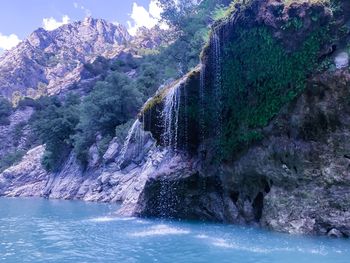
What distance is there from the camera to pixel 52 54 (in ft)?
502

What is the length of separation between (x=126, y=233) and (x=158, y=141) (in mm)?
7082

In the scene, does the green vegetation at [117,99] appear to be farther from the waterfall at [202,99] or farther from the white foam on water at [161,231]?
the white foam on water at [161,231]

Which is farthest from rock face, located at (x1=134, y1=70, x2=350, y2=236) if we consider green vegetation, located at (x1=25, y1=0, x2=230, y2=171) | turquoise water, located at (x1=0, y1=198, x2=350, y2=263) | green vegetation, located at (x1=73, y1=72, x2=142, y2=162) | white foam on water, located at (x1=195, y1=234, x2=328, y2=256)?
green vegetation, located at (x1=73, y1=72, x2=142, y2=162)

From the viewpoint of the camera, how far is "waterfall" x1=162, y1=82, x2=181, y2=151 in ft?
64.5

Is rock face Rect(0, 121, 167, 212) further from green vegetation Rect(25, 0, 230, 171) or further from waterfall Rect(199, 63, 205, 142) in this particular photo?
waterfall Rect(199, 63, 205, 142)

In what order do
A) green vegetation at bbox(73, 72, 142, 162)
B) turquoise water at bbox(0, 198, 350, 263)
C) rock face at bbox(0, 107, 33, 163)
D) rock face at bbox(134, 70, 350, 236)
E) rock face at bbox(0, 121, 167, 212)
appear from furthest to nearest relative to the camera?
rock face at bbox(0, 107, 33, 163) < green vegetation at bbox(73, 72, 142, 162) < rock face at bbox(0, 121, 167, 212) < rock face at bbox(134, 70, 350, 236) < turquoise water at bbox(0, 198, 350, 263)

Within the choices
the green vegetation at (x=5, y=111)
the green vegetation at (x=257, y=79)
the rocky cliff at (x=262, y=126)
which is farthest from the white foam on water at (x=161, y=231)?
the green vegetation at (x=5, y=111)

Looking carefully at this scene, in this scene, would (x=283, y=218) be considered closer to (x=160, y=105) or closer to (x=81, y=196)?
(x=160, y=105)

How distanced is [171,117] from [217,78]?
129 inches

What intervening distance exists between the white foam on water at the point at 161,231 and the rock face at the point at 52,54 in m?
93.8

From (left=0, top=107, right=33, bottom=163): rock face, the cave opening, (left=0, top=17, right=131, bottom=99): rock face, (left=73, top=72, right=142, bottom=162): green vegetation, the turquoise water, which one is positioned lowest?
the turquoise water

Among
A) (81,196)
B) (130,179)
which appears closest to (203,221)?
(130,179)

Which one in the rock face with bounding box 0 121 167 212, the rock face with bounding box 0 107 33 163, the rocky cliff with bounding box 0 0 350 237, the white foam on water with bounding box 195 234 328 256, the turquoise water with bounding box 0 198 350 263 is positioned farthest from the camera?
the rock face with bounding box 0 107 33 163

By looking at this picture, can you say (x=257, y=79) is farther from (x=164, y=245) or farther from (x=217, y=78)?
(x=164, y=245)
